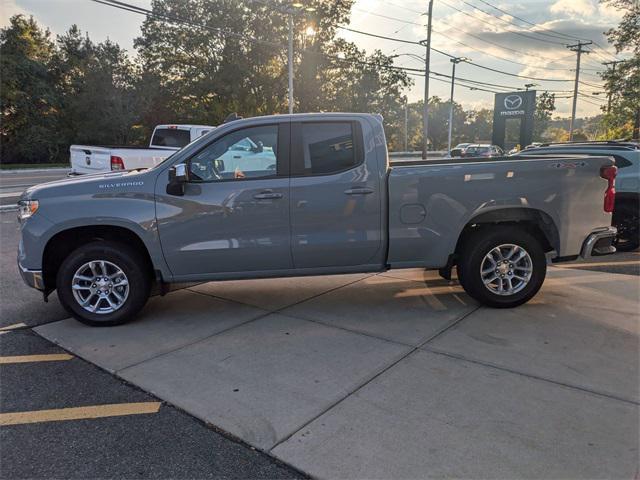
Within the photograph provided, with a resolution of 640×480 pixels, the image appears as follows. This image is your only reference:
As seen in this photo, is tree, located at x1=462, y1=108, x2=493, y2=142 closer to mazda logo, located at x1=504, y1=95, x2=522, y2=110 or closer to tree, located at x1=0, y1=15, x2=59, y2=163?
mazda logo, located at x1=504, y1=95, x2=522, y2=110

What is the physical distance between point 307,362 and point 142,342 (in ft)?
5.30

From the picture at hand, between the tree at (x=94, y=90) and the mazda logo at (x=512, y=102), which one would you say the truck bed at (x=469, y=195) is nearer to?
the mazda logo at (x=512, y=102)

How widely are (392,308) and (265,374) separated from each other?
192cm

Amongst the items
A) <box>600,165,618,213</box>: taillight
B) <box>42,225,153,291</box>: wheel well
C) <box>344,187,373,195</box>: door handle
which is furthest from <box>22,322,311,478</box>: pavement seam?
<box>600,165,618,213</box>: taillight

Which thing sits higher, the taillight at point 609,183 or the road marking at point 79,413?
the taillight at point 609,183

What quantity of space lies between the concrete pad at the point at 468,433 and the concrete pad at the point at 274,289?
2.15 m

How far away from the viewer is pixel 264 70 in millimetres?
39438

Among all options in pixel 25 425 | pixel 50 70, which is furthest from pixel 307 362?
pixel 50 70

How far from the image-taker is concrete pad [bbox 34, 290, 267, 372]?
13.5ft

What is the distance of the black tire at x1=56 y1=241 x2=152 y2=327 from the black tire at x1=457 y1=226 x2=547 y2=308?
10.8ft

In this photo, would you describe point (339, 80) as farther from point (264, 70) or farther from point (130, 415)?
point (130, 415)

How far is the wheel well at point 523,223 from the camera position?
4.89 m

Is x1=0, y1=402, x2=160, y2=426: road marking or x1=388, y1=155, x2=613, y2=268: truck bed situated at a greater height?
x1=388, y1=155, x2=613, y2=268: truck bed

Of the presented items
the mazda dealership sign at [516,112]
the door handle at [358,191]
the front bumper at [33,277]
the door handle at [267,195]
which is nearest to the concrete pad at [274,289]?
the door handle at [267,195]
